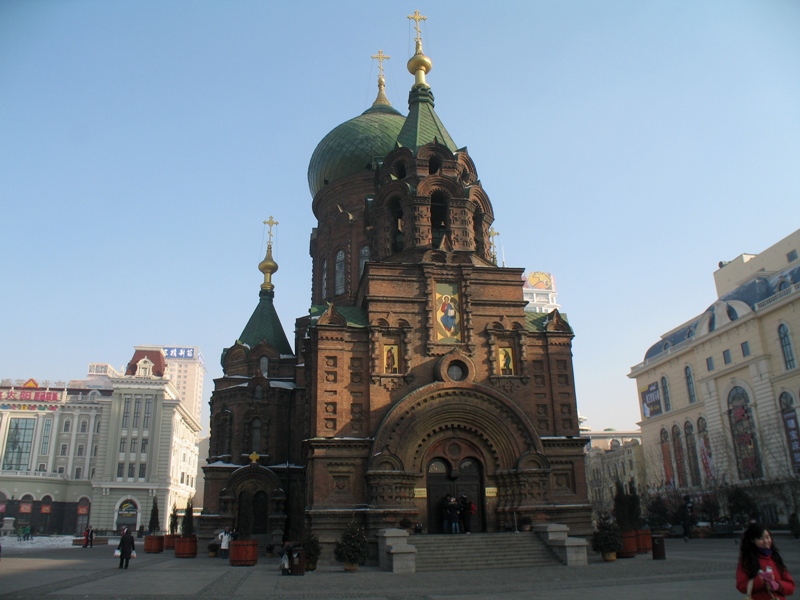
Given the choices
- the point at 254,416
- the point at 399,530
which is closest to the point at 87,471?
the point at 254,416

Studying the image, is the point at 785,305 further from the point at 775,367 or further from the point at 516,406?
the point at 516,406

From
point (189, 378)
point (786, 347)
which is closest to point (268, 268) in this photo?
point (786, 347)

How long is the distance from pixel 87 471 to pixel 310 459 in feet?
161

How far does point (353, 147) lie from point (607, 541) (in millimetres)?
24943

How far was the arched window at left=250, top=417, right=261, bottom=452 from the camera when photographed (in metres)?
30.3

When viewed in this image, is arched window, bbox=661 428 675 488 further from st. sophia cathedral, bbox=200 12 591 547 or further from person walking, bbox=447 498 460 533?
person walking, bbox=447 498 460 533

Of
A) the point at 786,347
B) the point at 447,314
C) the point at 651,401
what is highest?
the point at 786,347

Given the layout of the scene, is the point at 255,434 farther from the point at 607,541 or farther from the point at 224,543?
the point at 607,541

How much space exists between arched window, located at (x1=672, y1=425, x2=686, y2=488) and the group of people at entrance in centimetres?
3425

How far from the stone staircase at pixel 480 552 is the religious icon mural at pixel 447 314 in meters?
7.36

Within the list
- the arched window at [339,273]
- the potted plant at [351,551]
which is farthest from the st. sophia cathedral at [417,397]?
the arched window at [339,273]

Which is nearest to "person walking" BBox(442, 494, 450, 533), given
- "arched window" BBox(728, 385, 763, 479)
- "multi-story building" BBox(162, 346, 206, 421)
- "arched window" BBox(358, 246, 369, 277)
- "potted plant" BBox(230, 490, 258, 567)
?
"potted plant" BBox(230, 490, 258, 567)

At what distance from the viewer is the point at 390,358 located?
24547 mm

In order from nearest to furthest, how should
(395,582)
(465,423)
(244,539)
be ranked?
(395,582)
(465,423)
(244,539)
